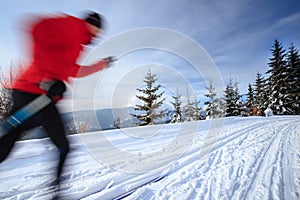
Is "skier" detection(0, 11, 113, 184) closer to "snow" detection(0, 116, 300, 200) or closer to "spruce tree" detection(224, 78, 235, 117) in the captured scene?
"snow" detection(0, 116, 300, 200)

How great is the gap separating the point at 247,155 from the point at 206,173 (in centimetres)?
133

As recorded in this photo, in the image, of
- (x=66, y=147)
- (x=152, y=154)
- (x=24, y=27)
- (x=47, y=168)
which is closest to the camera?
(x=24, y=27)

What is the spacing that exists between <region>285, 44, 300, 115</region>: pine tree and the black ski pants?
31202mm

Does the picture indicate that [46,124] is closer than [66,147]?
Yes

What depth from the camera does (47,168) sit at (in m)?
3.00

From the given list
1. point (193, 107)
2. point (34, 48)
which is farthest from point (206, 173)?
point (193, 107)

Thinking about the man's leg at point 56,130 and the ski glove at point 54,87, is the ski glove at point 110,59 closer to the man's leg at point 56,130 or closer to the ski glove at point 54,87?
the ski glove at point 54,87

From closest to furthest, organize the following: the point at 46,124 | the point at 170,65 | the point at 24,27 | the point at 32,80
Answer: the point at 24,27
the point at 32,80
the point at 46,124
the point at 170,65

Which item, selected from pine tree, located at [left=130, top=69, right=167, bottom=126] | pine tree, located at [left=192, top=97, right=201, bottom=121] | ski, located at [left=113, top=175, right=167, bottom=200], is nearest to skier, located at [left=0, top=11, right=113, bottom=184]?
ski, located at [left=113, top=175, right=167, bottom=200]

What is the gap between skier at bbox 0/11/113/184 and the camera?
4.36 ft

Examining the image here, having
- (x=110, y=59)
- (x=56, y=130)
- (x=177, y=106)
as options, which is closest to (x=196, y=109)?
(x=177, y=106)

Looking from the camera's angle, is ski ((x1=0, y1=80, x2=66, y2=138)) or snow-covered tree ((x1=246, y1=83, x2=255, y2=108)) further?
snow-covered tree ((x1=246, y1=83, x2=255, y2=108))

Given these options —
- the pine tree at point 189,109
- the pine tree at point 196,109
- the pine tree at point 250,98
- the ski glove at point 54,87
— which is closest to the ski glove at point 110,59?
the ski glove at point 54,87

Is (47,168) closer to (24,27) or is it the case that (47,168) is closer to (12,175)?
(12,175)
